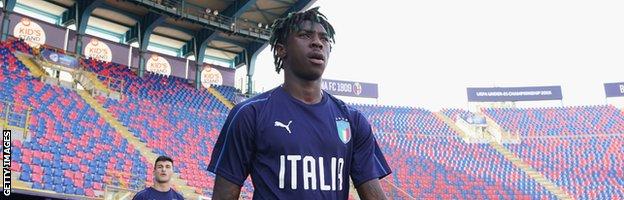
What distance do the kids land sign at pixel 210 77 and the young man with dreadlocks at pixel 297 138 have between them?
24.7m

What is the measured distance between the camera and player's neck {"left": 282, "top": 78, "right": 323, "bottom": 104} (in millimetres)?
2391

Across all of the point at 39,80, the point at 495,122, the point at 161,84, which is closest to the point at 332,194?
the point at 39,80

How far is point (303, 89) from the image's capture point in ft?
7.84

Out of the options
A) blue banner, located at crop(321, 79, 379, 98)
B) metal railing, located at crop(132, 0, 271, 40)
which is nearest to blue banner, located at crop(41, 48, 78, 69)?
metal railing, located at crop(132, 0, 271, 40)

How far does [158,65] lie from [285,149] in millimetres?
24533

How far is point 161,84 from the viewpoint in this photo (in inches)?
959

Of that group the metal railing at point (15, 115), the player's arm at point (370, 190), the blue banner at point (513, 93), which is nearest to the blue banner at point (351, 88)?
the blue banner at point (513, 93)

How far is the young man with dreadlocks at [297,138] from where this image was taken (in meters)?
2.20

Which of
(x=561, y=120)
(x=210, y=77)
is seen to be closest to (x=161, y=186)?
(x=210, y=77)

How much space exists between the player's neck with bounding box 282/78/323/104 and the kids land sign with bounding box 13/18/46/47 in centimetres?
2216

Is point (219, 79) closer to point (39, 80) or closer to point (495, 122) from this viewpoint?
point (39, 80)

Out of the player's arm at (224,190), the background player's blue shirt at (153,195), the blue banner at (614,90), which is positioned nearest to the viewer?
the player's arm at (224,190)

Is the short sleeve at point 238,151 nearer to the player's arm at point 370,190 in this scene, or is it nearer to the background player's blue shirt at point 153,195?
the player's arm at point 370,190

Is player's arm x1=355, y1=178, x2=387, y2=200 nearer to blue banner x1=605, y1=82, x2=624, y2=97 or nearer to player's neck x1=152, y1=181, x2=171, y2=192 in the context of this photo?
player's neck x1=152, y1=181, x2=171, y2=192
